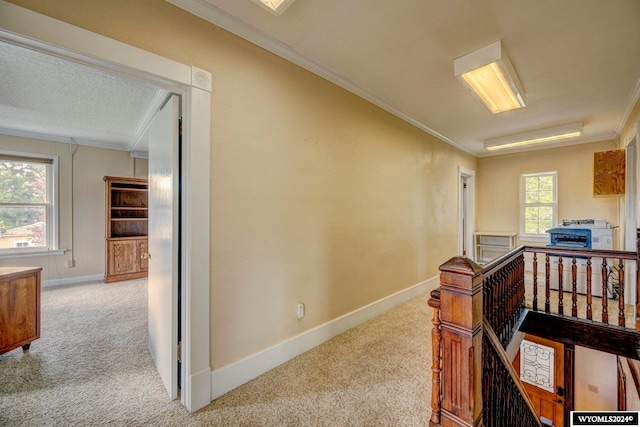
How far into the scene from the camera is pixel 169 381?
1748 millimetres

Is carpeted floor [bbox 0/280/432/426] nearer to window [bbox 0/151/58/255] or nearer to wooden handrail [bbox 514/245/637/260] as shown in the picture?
wooden handrail [bbox 514/245/637/260]

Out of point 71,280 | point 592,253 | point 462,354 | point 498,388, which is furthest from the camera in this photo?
point 71,280

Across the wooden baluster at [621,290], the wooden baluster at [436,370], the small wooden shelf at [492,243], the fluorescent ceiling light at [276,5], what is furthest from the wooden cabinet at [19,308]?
the small wooden shelf at [492,243]

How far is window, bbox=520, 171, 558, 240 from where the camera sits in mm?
4922

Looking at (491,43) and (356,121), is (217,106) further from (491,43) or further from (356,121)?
(491,43)

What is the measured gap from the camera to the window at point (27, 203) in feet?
12.9

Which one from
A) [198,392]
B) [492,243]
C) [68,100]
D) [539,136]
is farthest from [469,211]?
[68,100]

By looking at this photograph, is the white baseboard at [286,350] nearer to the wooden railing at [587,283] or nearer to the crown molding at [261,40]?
the wooden railing at [587,283]

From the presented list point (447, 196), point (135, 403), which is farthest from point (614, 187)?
point (135, 403)

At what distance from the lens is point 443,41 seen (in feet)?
6.55

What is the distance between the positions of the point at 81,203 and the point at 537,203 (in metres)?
8.46

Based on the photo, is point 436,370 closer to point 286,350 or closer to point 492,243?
point 286,350

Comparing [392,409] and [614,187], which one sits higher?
[614,187]

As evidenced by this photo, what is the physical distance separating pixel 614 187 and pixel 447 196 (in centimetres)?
207
